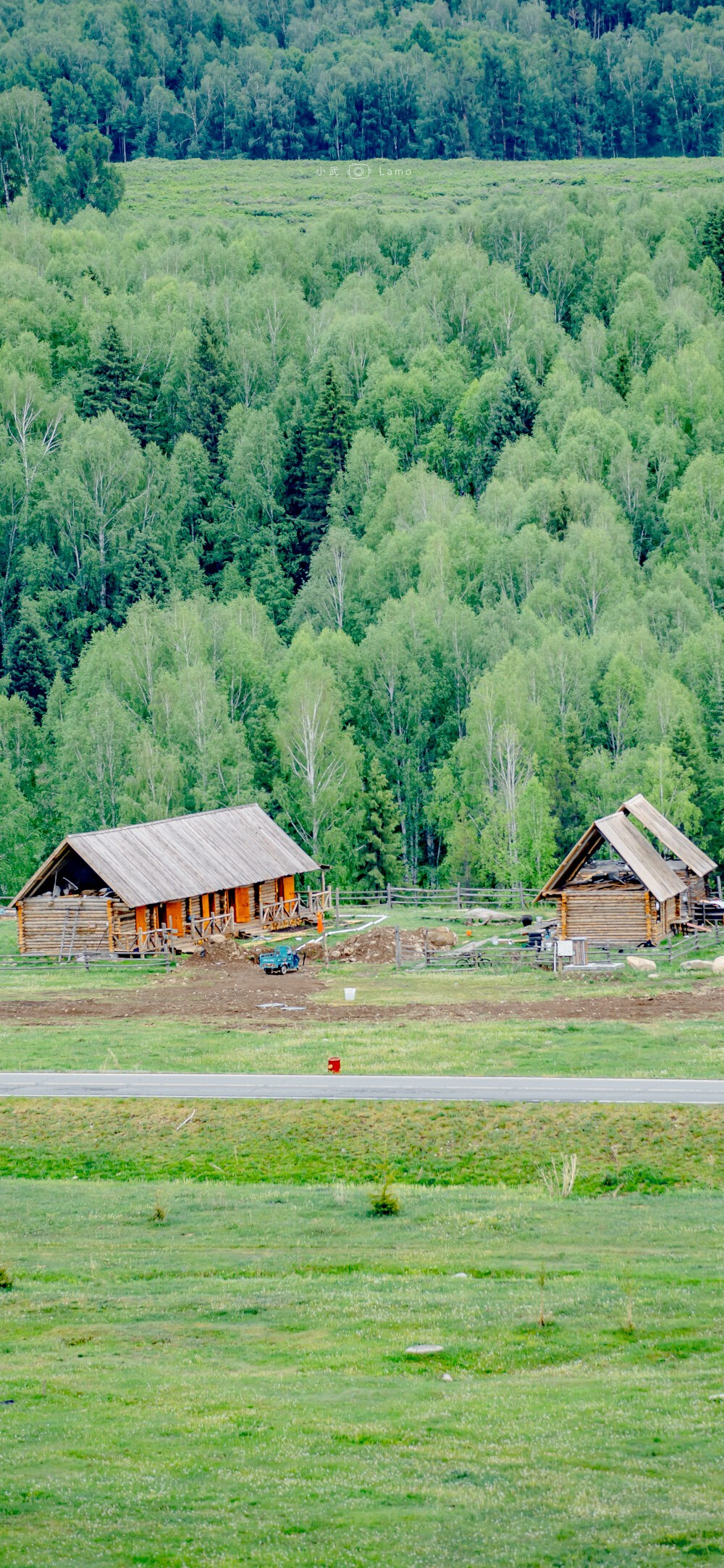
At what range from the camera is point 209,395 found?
140m

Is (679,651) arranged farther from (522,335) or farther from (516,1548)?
(516,1548)

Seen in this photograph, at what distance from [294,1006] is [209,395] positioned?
97089mm

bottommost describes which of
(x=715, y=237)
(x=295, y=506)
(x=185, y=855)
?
(x=185, y=855)

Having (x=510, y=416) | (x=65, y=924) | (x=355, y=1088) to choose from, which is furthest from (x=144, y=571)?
(x=355, y=1088)

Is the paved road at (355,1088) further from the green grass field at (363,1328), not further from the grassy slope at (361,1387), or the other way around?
the grassy slope at (361,1387)

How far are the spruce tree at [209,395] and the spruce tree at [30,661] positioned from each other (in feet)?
102

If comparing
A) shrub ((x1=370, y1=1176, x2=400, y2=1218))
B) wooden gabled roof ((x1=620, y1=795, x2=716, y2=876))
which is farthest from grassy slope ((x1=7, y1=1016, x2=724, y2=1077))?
wooden gabled roof ((x1=620, y1=795, x2=716, y2=876))

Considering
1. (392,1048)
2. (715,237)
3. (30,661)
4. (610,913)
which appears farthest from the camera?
(715,237)

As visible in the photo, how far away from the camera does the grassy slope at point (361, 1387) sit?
15.3 m

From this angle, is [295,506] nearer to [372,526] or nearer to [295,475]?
[295,475]

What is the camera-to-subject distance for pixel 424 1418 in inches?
717

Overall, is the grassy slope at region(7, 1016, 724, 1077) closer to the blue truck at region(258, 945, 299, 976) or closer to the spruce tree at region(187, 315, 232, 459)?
the blue truck at region(258, 945, 299, 976)

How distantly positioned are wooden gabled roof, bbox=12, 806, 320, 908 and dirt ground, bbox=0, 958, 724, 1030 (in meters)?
7.49

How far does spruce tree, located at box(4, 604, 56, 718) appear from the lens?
11494 centimetres
